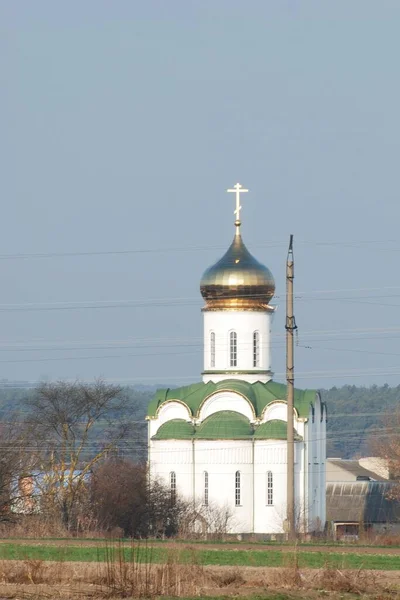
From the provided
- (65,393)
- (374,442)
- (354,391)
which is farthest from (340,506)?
(354,391)

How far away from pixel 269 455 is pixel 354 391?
13110 cm

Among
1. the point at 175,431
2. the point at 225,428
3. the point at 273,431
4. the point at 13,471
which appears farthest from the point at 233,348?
the point at 13,471

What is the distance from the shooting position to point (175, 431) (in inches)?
1852

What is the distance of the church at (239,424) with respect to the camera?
45969 mm

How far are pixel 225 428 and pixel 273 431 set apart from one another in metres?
1.37

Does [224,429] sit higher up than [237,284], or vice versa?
[237,284]

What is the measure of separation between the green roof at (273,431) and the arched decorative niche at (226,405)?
2.54 ft

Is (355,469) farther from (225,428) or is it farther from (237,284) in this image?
(225,428)

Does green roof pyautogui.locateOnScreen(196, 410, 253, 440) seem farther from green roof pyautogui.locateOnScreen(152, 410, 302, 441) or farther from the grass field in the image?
the grass field

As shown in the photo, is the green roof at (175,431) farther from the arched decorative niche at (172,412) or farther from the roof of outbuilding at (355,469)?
the roof of outbuilding at (355,469)

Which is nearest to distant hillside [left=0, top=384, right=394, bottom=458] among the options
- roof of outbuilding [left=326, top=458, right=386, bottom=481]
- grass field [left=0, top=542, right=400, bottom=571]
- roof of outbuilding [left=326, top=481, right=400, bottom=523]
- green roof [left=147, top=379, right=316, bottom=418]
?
roof of outbuilding [left=326, top=458, right=386, bottom=481]

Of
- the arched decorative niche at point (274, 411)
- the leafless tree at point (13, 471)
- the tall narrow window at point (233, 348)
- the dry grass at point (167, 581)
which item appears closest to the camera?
the dry grass at point (167, 581)

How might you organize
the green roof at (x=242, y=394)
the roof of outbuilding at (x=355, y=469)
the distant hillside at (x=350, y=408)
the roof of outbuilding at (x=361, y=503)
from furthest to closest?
the distant hillside at (x=350, y=408) < the roof of outbuilding at (x=355, y=469) < the roof of outbuilding at (x=361, y=503) < the green roof at (x=242, y=394)

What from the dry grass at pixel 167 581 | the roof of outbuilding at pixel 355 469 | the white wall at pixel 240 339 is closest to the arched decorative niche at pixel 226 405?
the white wall at pixel 240 339
